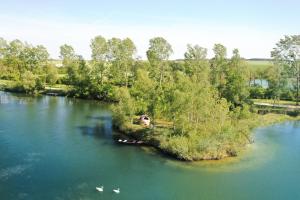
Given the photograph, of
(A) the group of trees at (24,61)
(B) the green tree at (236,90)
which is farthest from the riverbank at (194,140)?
(A) the group of trees at (24,61)

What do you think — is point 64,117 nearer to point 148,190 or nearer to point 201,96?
point 201,96

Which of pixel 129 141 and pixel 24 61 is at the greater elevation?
pixel 24 61

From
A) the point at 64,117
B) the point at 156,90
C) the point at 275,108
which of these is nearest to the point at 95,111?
the point at 64,117

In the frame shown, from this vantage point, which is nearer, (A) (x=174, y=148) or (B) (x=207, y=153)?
(B) (x=207, y=153)

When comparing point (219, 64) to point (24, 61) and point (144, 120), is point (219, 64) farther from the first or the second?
point (24, 61)

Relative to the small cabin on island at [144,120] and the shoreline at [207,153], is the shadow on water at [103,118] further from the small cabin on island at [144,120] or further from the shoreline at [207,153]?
the small cabin on island at [144,120]

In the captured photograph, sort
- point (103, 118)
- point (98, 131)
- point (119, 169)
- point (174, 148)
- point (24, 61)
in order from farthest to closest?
point (24, 61), point (103, 118), point (98, 131), point (174, 148), point (119, 169)

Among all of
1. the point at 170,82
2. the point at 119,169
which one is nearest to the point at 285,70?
the point at 170,82

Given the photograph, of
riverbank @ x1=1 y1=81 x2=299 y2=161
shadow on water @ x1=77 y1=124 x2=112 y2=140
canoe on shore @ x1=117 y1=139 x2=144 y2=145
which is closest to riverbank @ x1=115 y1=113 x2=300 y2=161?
riverbank @ x1=1 y1=81 x2=299 y2=161

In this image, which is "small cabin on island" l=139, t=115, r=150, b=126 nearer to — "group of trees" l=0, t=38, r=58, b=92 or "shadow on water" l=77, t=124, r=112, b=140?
"shadow on water" l=77, t=124, r=112, b=140

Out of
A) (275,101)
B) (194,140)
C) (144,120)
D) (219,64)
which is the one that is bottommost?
(194,140)
